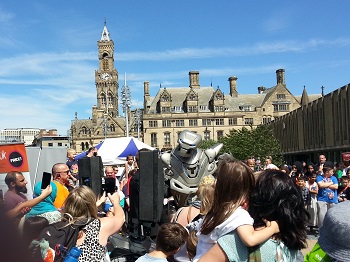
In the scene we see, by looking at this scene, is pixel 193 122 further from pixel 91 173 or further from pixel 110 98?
pixel 91 173

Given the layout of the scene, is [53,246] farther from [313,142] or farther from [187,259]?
[313,142]

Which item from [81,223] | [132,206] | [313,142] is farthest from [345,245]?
[313,142]

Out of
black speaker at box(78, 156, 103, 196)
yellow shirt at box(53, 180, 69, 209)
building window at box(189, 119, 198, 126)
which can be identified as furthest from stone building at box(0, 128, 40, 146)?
building window at box(189, 119, 198, 126)

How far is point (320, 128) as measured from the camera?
38844 mm

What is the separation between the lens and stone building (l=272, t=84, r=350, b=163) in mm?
32875

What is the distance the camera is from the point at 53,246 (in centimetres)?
309

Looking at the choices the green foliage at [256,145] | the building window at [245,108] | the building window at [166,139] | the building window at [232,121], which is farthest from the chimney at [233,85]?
the green foliage at [256,145]

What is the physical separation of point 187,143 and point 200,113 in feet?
250

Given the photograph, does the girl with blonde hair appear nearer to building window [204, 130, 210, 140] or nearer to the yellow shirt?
the yellow shirt

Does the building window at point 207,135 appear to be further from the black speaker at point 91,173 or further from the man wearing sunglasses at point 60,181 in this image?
the man wearing sunglasses at point 60,181

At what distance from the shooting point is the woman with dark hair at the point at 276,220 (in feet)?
7.75

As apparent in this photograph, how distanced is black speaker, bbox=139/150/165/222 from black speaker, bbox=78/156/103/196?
1.46m

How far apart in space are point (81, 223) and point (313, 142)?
40.2m

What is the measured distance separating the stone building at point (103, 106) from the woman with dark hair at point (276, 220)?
94.3 metres
